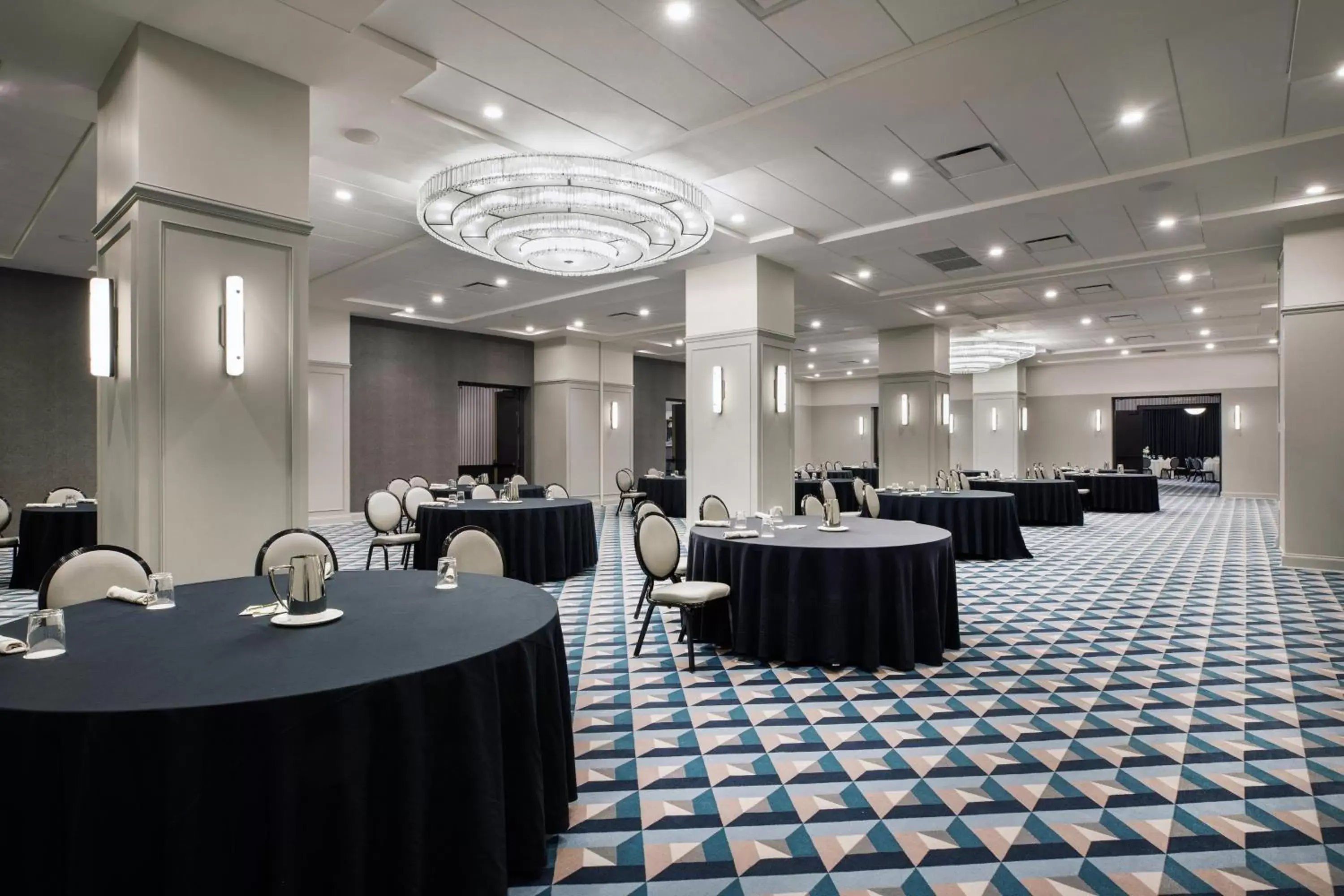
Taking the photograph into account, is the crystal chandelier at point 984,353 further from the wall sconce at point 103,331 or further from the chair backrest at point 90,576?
the chair backrest at point 90,576

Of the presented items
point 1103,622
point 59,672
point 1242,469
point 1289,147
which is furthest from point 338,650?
point 1242,469

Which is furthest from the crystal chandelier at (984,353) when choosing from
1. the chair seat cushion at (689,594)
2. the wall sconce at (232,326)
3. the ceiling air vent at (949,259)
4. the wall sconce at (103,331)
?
the wall sconce at (103,331)

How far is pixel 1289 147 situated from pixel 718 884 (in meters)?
7.07

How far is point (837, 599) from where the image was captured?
14.3 feet

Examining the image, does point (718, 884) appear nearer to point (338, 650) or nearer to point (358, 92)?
point (338, 650)

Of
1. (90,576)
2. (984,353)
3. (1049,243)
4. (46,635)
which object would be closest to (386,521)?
(90,576)

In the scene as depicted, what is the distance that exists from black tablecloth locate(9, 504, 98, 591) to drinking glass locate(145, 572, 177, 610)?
5.41m

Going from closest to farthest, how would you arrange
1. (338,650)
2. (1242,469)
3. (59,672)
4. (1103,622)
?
(59,672) → (338,650) → (1103,622) → (1242,469)

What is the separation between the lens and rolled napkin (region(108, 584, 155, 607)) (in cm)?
270

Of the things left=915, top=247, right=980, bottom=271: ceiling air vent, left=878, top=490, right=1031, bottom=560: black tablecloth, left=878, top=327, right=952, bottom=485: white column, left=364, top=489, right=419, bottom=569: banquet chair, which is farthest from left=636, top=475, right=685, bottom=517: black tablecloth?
left=915, top=247, right=980, bottom=271: ceiling air vent

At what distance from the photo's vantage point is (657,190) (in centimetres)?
518

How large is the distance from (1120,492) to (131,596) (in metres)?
17.0

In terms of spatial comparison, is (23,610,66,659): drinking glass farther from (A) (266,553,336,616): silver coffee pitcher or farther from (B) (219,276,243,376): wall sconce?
(B) (219,276,243,376): wall sconce

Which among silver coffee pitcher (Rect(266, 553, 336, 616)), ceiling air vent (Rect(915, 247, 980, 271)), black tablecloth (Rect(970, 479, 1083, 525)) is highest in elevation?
ceiling air vent (Rect(915, 247, 980, 271))
